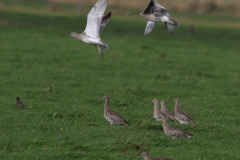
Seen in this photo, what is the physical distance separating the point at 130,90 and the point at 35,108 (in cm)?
448

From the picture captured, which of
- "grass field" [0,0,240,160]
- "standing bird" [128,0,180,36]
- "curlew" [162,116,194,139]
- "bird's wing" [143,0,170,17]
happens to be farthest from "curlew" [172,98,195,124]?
"bird's wing" [143,0,170,17]

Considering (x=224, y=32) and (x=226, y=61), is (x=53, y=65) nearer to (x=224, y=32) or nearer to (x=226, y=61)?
(x=226, y=61)

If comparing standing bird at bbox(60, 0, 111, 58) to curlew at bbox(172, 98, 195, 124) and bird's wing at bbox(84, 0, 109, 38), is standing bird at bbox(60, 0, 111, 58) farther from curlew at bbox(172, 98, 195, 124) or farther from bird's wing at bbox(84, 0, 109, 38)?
curlew at bbox(172, 98, 195, 124)

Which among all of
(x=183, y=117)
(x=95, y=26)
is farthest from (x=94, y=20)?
(x=183, y=117)

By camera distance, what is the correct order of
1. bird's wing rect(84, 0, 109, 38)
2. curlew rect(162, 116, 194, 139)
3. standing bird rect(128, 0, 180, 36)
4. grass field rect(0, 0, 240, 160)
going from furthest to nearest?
1. curlew rect(162, 116, 194, 139)
2. grass field rect(0, 0, 240, 160)
3. bird's wing rect(84, 0, 109, 38)
4. standing bird rect(128, 0, 180, 36)

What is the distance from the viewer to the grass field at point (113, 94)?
10.2 meters

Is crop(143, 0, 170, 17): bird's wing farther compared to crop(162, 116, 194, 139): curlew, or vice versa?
crop(162, 116, 194, 139): curlew

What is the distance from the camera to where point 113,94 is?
655 inches

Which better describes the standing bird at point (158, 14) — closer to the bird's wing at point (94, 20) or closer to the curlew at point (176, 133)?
the bird's wing at point (94, 20)

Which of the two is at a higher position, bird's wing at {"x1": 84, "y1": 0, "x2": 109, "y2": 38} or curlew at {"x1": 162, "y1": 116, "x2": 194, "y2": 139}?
bird's wing at {"x1": 84, "y1": 0, "x2": 109, "y2": 38}

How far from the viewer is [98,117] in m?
13.4

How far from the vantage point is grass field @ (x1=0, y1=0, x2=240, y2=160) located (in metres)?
10.2

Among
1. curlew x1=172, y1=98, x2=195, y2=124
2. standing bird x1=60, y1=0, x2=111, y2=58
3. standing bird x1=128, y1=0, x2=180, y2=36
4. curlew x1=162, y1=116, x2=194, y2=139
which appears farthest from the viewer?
curlew x1=172, y1=98, x2=195, y2=124

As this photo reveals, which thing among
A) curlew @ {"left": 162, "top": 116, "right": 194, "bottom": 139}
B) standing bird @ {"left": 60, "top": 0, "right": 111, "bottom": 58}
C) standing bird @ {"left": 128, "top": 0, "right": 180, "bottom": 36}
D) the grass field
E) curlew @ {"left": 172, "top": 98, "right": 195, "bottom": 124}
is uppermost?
standing bird @ {"left": 128, "top": 0, "right": 180, "bottom": 36}
